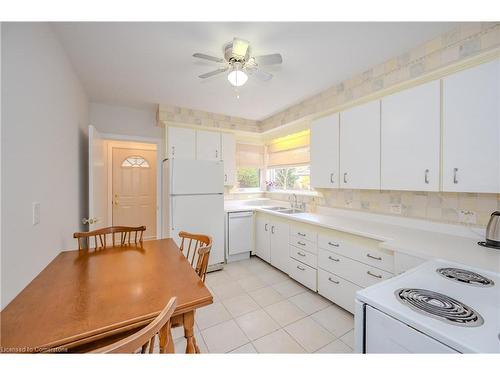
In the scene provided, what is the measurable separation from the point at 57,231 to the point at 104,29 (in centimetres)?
155

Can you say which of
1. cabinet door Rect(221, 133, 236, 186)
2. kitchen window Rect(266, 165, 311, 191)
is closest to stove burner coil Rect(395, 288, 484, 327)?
kitchen window Rect(266, 165, 311, 191)

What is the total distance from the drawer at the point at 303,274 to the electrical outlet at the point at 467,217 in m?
1.34

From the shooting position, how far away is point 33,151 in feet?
3.90

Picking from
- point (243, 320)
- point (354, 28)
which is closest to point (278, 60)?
point (354, 28)

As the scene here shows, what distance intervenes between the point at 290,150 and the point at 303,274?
1996mm

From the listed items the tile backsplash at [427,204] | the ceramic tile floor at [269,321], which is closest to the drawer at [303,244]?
the ceramic tile floor at [269,321]

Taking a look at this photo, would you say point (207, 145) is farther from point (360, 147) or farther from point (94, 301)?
point (94, 301)

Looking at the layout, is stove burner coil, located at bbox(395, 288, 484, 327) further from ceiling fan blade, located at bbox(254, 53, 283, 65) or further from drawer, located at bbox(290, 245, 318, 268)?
ceiling fan blade, located at bbox(254, 53, 283, 65)

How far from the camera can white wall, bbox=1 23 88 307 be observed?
0.95m

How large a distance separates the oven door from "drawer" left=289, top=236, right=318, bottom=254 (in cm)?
142

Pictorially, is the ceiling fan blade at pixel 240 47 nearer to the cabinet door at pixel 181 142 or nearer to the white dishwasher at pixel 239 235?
the cabinet door at pixel 181 142

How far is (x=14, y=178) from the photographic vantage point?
39.0 inches

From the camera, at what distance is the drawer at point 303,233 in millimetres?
2299

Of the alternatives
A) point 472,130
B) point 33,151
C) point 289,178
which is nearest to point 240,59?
point 33,151
